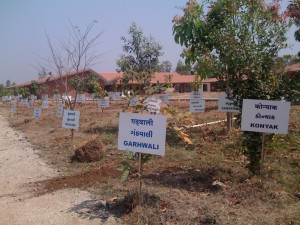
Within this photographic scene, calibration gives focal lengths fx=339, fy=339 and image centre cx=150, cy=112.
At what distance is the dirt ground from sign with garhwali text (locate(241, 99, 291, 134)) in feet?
2.48

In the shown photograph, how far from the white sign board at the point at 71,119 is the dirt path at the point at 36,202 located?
1.50 metres

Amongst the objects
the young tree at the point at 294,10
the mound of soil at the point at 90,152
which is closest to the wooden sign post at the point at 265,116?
the young tree at the point at 294,10

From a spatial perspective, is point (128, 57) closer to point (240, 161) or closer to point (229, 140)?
point (229, 140)

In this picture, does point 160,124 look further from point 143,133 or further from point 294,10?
point 294,10

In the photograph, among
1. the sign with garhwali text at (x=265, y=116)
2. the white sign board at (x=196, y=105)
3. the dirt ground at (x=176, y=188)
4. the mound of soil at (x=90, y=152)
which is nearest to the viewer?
the dirt ground at (x=176, y=188)

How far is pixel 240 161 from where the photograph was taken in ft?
20.7

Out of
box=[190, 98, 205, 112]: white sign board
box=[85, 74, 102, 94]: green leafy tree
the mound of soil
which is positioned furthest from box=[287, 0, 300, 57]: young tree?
box=[85, 74, 102, 94]: green leafy tree

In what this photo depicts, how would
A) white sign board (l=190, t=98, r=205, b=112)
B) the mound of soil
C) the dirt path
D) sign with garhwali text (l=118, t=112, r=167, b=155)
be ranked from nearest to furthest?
sign with garhwali text (l=118, t=112, r=167, b=155) → the dirt path → the mound of soil → white sign board (l=190, t=98, r=205, b=112)

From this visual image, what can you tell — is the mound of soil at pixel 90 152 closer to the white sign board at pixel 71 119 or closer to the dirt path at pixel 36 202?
the dirt path at pixel 36 202

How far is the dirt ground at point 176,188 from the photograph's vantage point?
13.6 feet

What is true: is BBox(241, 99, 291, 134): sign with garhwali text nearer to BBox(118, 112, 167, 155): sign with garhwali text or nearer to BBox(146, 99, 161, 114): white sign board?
BBox(146, 99, 161, 114): white sign board

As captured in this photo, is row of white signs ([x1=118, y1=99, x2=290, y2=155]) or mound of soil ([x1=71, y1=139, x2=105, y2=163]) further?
mound of soil ([x1=71, y1=139, x2=105, y2=163])

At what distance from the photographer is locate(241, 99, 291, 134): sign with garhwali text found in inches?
189

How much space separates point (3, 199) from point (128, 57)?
20.0 meters
